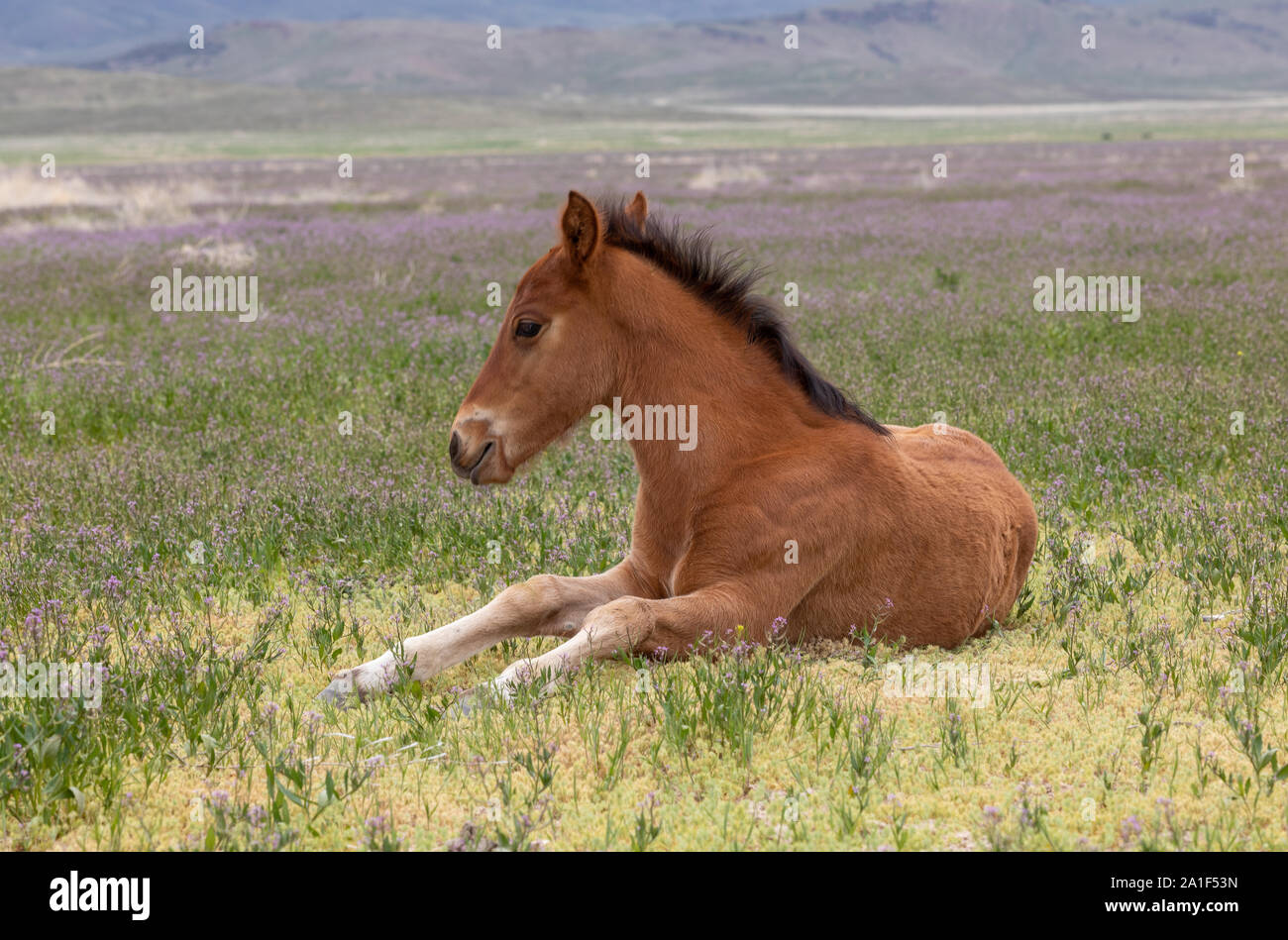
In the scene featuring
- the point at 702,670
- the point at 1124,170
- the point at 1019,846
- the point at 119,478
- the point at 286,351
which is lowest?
the point at 1019,846

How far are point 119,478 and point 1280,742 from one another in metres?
7.53

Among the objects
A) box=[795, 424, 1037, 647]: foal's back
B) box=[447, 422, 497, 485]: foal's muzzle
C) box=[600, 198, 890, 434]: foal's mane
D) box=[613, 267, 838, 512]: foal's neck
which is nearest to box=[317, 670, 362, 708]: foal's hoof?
box=[447, 422, 497, 485]: foal's muzzle

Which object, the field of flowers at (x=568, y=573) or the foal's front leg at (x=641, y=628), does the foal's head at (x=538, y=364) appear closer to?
the foal's front leg at (x=641, y=628)

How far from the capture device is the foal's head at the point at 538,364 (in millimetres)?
5629

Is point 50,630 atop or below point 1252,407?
below

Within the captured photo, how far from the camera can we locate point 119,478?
8.88 metres

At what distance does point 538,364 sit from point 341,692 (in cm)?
170

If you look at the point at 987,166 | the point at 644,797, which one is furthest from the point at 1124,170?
the point at 644,797

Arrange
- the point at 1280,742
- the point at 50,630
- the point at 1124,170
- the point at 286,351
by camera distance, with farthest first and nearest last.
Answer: the point at 1124,170, the point at 286,351, the point at 50,630, the point at 1280,742

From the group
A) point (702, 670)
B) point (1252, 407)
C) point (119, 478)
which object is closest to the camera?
point (702, 670)

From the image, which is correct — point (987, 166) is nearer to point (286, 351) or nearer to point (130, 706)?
point (286, 351)

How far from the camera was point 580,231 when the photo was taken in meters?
5.55

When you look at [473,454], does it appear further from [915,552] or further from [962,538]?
[962,538]

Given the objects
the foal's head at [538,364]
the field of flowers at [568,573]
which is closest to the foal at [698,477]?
the foal's head at [538,364]
